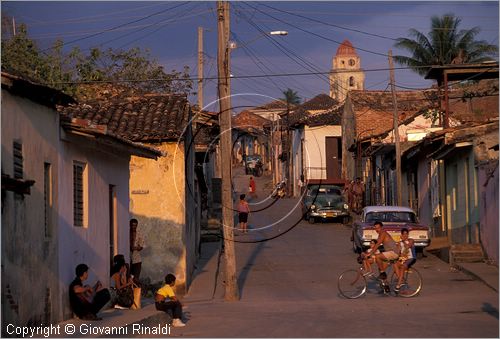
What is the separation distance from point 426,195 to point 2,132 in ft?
85.6

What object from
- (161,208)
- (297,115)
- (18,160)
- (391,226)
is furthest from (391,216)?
(297,115)

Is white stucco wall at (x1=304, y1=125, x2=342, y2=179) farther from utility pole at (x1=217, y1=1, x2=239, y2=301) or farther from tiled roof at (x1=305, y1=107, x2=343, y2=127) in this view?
utility pole at (x1=217, y1=1, x2=239, y2=301)

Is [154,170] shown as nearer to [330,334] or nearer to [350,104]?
[330,334]

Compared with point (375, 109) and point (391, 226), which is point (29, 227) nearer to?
point (391, 226)

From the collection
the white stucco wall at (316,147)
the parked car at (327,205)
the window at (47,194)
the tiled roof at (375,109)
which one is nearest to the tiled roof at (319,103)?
the white stucco wall at (316,147)

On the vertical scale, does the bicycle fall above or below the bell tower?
below

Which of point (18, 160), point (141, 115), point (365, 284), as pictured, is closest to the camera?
point (18, 160)

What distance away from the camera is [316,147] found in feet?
190

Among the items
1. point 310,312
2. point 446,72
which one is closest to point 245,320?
point 310,312

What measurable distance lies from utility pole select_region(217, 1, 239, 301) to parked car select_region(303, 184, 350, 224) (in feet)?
64.7

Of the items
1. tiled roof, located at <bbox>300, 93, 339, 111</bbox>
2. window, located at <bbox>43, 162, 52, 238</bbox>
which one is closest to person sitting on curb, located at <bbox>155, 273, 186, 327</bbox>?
window, located at <bbox>43, 162, 52, 238</bbox>

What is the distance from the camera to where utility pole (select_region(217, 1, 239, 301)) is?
72.5 feet

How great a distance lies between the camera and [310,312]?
17406mm

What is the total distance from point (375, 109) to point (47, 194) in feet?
138
